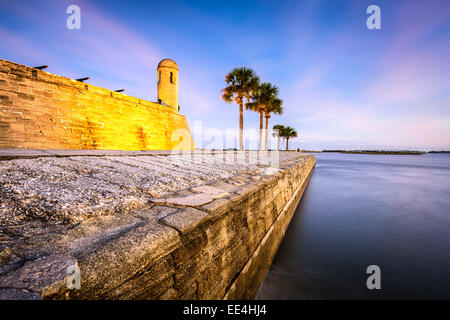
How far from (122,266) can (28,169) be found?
1.93 metres

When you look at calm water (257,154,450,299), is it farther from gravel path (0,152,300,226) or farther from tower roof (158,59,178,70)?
tower roof (158,59,178,70)

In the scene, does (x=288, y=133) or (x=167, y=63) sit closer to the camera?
(x=167, y=63)

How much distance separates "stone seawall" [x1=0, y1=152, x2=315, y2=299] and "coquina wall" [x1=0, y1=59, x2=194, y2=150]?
9.28m

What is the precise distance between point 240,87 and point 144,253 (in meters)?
18.9

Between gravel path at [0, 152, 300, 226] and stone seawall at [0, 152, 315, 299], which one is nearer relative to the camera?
stone seawall at [0, 152, 315, 299]

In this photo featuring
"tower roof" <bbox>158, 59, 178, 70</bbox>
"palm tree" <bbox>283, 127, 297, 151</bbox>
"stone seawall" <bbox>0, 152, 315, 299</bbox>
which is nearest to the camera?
"stone seawall" <bbox>0, 152, 315, 299</bbox>

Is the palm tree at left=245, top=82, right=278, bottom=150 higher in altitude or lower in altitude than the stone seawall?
higher

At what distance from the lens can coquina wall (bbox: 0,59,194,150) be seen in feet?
23.9

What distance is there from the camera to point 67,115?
8930 mm

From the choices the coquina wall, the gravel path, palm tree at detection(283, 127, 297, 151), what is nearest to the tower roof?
the coquina wall

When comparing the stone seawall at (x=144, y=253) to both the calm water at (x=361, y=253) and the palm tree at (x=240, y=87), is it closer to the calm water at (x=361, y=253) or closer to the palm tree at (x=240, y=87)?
the calm water at (x=361, y=253)

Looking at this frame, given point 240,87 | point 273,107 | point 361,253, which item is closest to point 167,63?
point 240,87

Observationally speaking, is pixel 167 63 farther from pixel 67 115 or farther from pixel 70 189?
pixel 70 189
